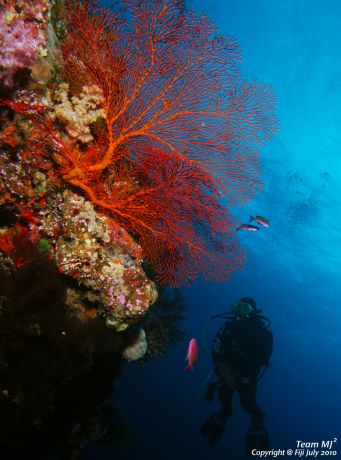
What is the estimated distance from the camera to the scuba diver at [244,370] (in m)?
8.41

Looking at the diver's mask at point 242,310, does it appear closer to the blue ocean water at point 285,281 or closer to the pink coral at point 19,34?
the blue ocean water at point 285,281

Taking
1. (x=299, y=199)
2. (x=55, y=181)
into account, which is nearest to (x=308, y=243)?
(x=299, y=199)

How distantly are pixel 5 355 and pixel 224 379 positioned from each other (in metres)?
7.19

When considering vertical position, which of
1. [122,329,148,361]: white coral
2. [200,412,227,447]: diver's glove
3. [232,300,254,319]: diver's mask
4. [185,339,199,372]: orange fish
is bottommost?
[200,412,227,447]: diver's glove

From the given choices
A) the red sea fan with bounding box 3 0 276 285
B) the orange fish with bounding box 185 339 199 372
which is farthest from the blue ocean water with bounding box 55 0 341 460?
the red sea fan with bounding box 3 0 276 285

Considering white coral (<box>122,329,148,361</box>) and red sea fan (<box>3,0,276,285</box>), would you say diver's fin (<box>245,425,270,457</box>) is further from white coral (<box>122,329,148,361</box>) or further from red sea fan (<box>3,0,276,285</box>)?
red sea fan (<box>3,0,276,285</box>)

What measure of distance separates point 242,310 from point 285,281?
40.7 meters

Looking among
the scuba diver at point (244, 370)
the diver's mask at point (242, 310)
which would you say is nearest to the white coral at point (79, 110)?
the diver's mask at point (242, 310)

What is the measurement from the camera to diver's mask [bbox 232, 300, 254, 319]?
28.7 feet

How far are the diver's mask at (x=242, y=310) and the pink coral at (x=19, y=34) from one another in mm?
7919

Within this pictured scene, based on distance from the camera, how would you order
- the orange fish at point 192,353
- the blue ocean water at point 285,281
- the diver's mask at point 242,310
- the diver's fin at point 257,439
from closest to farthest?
the orange fish at point 192,353 < the diver's fin at point 257,439 < the diver's mask at point 242,310 < the blue ocean water at point 285,281

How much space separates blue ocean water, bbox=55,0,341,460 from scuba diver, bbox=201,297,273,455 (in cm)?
261

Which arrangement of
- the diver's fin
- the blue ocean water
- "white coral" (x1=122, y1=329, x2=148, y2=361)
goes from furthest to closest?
the blue ocean water < the diver's fin < "white coral" (x1=122, y1=329, x2=148, y2=361)

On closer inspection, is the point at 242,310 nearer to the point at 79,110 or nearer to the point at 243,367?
the point at 243,367
